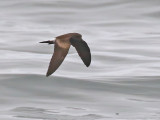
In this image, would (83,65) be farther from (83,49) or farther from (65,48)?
(83,49)

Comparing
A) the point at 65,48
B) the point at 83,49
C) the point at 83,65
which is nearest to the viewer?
the point at 83,49

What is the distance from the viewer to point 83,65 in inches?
598

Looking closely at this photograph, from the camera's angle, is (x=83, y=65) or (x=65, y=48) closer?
(x=65, y=48)

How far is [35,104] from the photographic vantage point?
11.9 metres

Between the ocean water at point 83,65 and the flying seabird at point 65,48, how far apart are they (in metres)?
0.99

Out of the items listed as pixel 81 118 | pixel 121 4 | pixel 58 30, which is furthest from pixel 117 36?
pixel 81 118

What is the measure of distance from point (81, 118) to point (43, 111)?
0.63 m

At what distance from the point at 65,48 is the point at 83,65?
192 inches

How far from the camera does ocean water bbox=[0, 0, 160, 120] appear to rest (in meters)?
11.7

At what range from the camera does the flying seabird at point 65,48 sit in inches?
396

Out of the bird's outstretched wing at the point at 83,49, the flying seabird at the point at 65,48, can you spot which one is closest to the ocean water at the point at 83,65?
the flying seabird at the point at 65,48

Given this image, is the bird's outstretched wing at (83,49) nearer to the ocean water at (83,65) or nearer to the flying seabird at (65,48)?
the flying seabird at (65,48)

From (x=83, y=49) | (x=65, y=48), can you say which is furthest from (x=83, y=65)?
(x=83, y=49)

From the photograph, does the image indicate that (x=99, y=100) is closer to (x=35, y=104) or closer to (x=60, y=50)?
(x=35, y=104)
